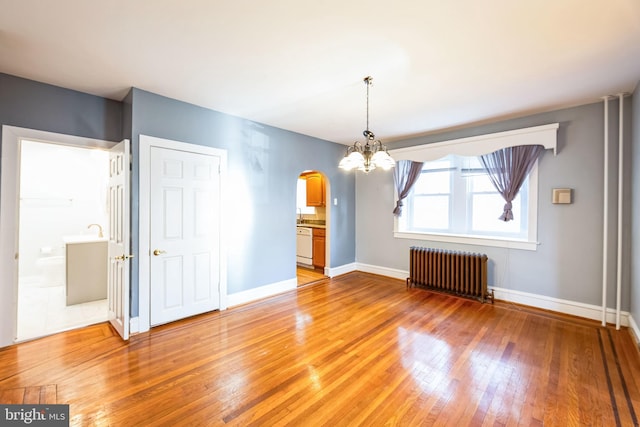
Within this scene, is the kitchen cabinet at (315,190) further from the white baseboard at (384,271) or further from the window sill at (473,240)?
the window sill at (473,240)

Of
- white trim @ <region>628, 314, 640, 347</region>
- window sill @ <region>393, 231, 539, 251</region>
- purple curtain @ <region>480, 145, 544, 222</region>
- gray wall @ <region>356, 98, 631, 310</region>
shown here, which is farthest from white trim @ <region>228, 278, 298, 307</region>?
white trim @ <region>628, 314, 640, 347</region>

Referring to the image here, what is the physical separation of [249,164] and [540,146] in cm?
409

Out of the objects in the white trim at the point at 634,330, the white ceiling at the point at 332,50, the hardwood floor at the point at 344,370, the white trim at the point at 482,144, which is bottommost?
the hardwood floor at the point at 344,370

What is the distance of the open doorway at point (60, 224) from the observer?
4.09 meters

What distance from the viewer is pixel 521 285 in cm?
400

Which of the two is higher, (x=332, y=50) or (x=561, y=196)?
(x=332, y=50)

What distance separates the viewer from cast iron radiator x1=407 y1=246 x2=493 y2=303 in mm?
4148

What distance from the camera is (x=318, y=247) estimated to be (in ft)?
19.7

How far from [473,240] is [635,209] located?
1.79 meters

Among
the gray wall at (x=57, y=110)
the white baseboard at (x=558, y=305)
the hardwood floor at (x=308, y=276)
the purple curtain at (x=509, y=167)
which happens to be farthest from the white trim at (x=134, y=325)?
the purple curtain at (x=509, y=167)

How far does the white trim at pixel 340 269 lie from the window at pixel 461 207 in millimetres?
1307

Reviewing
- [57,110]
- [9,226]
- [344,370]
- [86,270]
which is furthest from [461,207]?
[86,270]

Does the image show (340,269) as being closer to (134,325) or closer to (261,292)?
(261,292)

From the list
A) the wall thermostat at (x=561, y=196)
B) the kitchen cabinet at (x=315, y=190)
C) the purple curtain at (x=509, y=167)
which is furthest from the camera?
the kitchen cabinet at (x=315, y=190)
